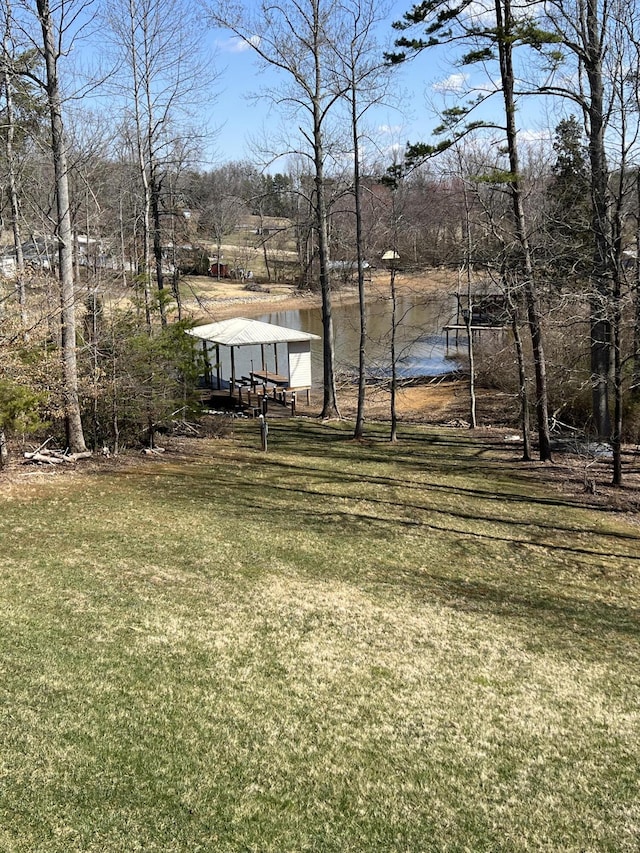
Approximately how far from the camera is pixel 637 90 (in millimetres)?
10727

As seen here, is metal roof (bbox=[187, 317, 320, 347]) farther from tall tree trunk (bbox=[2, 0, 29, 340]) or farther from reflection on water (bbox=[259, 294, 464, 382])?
tall tree trunk (bbox=[2, 0, 29, 340])

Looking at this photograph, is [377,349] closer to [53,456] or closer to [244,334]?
[244,334]

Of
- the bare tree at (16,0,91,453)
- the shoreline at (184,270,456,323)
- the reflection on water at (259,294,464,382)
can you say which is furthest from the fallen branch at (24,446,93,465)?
the shoreline at (184,270,456,323)

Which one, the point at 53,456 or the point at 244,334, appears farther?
the point at 244,334

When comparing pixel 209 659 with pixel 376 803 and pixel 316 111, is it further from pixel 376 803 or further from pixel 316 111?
pixel 316 111

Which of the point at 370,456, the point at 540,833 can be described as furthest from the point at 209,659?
the point at 370,456

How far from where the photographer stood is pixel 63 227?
1165 cm

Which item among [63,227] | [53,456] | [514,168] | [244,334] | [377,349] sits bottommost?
[53,456]

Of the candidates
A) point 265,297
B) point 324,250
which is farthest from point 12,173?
point 265,297

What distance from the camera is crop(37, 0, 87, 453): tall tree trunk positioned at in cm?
1127

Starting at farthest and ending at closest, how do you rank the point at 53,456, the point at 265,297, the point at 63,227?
the point at 265,297 → the point at 53,456 → the point at 63,227

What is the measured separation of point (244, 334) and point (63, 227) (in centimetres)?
1017

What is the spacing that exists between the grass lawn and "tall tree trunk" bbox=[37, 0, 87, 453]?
1.82m

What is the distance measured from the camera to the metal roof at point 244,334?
21156mm
